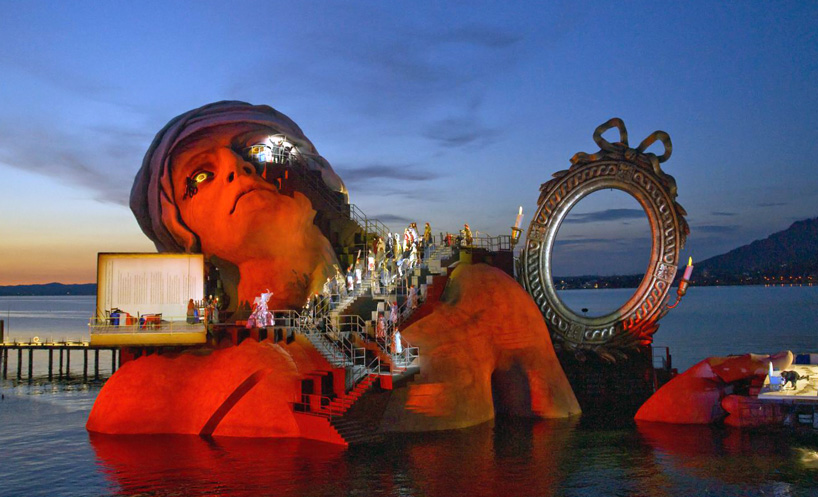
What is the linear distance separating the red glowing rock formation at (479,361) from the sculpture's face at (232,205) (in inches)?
354

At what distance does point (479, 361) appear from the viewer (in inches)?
1262

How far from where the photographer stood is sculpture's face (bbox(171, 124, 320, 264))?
128 feet

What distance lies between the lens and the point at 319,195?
1666 inches

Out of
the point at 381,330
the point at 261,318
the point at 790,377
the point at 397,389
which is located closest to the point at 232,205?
the point at 261,318

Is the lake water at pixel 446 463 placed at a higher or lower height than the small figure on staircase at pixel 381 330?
lower

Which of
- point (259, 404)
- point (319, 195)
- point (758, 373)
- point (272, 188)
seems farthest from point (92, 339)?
point (758, 373)

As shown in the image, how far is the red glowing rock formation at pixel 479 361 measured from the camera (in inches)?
1190

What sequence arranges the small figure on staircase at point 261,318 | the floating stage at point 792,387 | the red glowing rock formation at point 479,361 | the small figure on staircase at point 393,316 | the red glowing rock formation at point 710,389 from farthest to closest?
1. the red glowing rock formation at point 710,389
2. the small figure on staircase at point 261,318
3. the small figure on staircase at point 393,316
4. the floating stage at point 792,387
5. the red glowing rock formation at point 479,361

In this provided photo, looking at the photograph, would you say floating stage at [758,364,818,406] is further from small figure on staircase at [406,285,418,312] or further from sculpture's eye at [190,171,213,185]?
sculpture's eye at [190,171,213,185]

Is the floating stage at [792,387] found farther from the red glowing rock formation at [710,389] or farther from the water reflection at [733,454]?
the water reflection at [733,454]

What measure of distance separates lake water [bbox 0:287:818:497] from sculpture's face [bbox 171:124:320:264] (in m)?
10.9

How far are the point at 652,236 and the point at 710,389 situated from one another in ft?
23.2

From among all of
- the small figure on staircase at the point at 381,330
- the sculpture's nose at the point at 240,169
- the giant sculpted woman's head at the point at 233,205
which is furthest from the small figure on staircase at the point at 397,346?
the sculpture's nose at the point at 240,169

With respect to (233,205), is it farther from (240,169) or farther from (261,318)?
(261,318)
